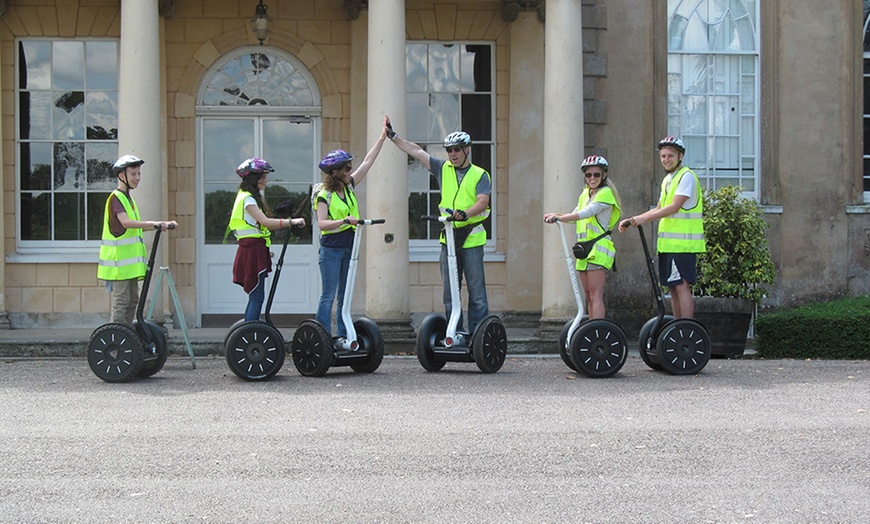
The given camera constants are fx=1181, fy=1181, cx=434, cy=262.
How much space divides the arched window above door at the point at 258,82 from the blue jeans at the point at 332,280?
479cm

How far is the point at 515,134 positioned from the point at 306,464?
8.83m

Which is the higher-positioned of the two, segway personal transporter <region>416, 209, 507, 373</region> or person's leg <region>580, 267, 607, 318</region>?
person's leg <region>580, 267, 607, 318</region>

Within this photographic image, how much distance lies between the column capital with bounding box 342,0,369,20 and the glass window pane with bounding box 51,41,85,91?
325cm

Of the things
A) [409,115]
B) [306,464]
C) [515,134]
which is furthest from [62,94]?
[306,464]

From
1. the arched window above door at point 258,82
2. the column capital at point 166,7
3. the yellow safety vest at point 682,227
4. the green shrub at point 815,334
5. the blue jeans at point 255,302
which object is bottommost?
the green shrub at point 815,334

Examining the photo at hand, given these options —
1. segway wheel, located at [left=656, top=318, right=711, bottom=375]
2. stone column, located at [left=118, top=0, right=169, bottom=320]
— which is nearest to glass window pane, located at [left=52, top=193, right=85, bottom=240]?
stone column, located at [left=118, top=0, right=169, bottom=320]

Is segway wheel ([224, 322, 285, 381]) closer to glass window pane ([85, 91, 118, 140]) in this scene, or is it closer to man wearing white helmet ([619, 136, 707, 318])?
man wearing white helmet ([619, 136, 707, 318])

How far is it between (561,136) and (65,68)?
600cm

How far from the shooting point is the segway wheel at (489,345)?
9.75m

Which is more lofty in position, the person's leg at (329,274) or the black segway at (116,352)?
the person's leg at (329,274)

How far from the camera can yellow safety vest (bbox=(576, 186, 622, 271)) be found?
393 inches

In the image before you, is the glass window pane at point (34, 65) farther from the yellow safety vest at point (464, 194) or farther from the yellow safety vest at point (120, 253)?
the yellow safety vest at point (464, 194)

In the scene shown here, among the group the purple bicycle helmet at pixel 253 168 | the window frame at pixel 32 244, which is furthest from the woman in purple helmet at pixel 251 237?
the window frame at pixel 32 244

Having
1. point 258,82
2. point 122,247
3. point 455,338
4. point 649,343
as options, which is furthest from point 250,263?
point 258,82
